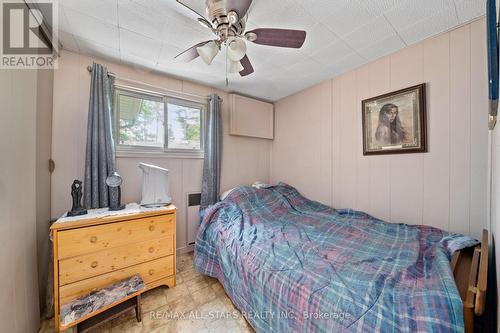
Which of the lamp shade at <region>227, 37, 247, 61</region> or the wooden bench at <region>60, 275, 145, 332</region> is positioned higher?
the lamp shade at <region>227, 37, 247, 61</region>

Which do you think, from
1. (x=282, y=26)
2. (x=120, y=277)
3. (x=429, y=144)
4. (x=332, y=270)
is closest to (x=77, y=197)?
(x=120, y=277)

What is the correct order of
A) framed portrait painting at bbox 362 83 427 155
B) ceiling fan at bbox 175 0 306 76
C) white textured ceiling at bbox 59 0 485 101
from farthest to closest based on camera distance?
1. framed portrait painting at bbox 362 83 427 155
2. white textured ceiling at bbox 59 0 485 101
3. ceiling fan at bbox 175 0 306 76

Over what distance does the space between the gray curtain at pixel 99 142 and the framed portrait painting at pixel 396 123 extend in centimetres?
272

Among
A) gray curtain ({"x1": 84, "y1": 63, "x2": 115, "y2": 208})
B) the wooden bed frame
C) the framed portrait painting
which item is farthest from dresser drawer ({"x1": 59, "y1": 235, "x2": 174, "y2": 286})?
the framed portrait painting

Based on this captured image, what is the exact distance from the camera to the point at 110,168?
1.88 m

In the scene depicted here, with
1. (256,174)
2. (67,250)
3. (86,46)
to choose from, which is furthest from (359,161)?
(86,46)

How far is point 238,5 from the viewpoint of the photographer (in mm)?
1025

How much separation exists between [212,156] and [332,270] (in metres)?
1.95

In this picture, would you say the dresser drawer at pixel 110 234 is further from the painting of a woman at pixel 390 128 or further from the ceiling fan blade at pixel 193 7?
the painting of a woman at pixel 390 128

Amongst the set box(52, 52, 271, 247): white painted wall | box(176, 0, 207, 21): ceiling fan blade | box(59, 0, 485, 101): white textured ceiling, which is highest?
box(59, 0, 485, 101): white textured ceiling

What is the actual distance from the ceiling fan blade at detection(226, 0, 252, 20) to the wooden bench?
2009mm

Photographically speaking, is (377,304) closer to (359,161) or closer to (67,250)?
(359,161)

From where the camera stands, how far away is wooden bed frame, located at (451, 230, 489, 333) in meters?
0.68

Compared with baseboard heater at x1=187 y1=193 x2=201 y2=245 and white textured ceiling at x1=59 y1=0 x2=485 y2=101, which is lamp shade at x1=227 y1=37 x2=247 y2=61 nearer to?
white textured ceiling at x1=59 y1=0 x2=485 y2=101
